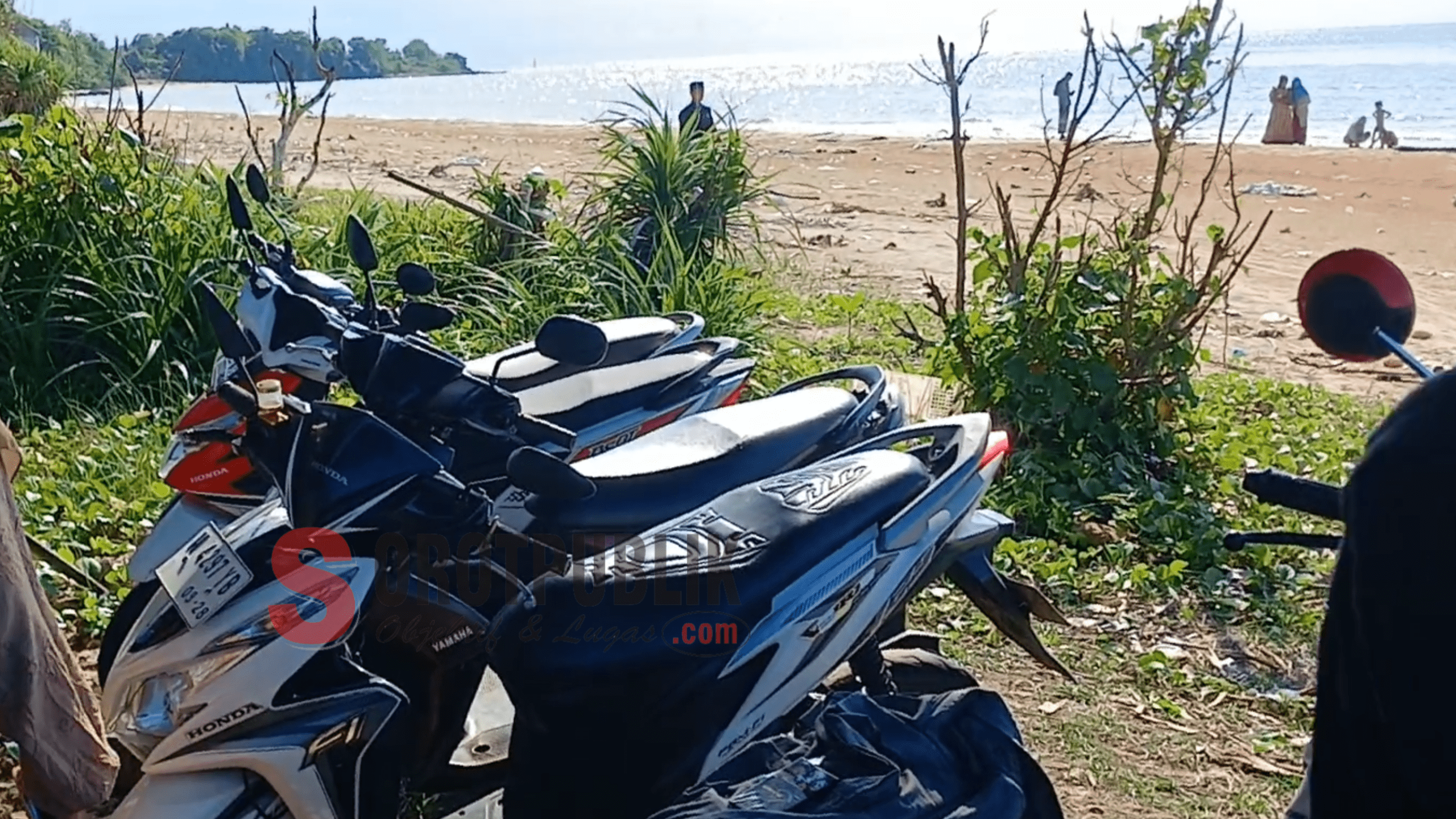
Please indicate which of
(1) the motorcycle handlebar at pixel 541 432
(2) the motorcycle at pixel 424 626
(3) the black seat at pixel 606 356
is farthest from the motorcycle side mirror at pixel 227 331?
(3) the black seat at pixel 606 356

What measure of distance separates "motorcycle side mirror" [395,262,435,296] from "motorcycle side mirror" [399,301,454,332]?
0.07 metres

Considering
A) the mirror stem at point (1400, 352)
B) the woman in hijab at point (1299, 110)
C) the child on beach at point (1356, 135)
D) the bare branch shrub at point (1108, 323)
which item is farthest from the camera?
the woman in hijab at point (1299, 110)

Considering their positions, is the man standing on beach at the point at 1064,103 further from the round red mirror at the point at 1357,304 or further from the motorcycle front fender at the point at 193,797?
the motorcycle front fender at the point at 193,797

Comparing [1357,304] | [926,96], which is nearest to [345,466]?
[1357,304]

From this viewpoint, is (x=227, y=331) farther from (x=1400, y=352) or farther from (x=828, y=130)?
(x=828, y=130)

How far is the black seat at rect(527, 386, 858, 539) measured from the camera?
2357mm

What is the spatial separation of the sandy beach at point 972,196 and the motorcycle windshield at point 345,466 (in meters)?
4.64

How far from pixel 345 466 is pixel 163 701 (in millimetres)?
447

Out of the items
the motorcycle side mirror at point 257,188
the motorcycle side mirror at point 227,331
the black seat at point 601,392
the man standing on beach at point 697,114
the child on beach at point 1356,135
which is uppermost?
the child on beach at point 1356,135

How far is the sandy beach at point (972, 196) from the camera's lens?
8539mm

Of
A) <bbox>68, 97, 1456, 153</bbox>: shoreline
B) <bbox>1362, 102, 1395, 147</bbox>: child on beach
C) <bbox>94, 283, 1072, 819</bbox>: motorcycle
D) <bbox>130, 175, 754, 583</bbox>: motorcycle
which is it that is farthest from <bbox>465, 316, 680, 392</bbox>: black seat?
<bbox>1362, 102, 1395, 147</bbox>: child on beach

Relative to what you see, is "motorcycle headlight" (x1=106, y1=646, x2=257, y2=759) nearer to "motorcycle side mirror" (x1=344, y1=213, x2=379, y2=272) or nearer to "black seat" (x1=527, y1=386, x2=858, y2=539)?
"black seat" (x1=527, y1=386, x2=858, y2=539)

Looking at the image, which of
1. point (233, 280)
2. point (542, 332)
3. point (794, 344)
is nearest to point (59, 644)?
point (542, 332)

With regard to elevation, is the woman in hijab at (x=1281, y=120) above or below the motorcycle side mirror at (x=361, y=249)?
above
